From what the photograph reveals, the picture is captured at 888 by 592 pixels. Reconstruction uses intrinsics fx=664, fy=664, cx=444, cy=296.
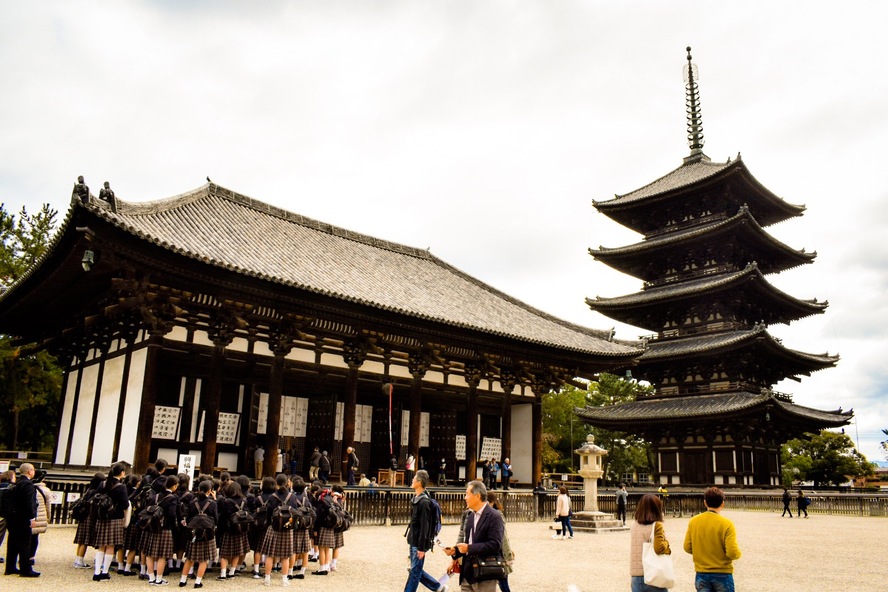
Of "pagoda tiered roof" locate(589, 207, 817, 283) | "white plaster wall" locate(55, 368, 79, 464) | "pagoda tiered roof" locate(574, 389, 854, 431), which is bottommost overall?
"white plaster wall" locate(55, 368, 79, 464)

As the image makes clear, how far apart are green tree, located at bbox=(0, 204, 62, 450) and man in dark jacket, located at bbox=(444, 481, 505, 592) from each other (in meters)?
31.0

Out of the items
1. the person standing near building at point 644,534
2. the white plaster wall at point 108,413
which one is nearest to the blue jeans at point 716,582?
the person standing near building at point 644,534

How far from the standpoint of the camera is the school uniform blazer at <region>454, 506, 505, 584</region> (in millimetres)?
5902

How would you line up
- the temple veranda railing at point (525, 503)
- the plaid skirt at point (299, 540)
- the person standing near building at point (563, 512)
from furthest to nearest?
the person standing near building at point (563, 512) → the temple veranda railing at point (525, 503) → the plaid skirt at point (299, 540)

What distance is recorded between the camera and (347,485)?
1758 cm

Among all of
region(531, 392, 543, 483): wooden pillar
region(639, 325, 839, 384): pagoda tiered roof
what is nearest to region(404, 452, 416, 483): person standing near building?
region(531, 392, 543, 483): wooden pillar

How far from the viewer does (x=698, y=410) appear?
33.5 metres

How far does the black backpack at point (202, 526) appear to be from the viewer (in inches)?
357

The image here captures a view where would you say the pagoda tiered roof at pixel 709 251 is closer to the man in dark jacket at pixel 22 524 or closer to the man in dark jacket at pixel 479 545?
the man in dark jacket at pixel 479 545

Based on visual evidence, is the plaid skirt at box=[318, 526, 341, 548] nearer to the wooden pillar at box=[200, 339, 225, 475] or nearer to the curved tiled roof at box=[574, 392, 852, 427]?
the wooden pillar at box=[200, 339, 225, 475]

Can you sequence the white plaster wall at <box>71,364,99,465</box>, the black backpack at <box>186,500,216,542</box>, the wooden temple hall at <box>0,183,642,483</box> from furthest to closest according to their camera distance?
the white plaster wall at <box>71,364,99,465</box> → the wooden temple hall at <box>0,183,642,483</box> → the black backpack at <box>186,500,216,542</box>

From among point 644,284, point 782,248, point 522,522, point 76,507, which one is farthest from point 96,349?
point 782,248

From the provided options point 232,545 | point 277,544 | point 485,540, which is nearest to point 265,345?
point 232,545

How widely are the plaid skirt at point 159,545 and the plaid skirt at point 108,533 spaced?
465mm
